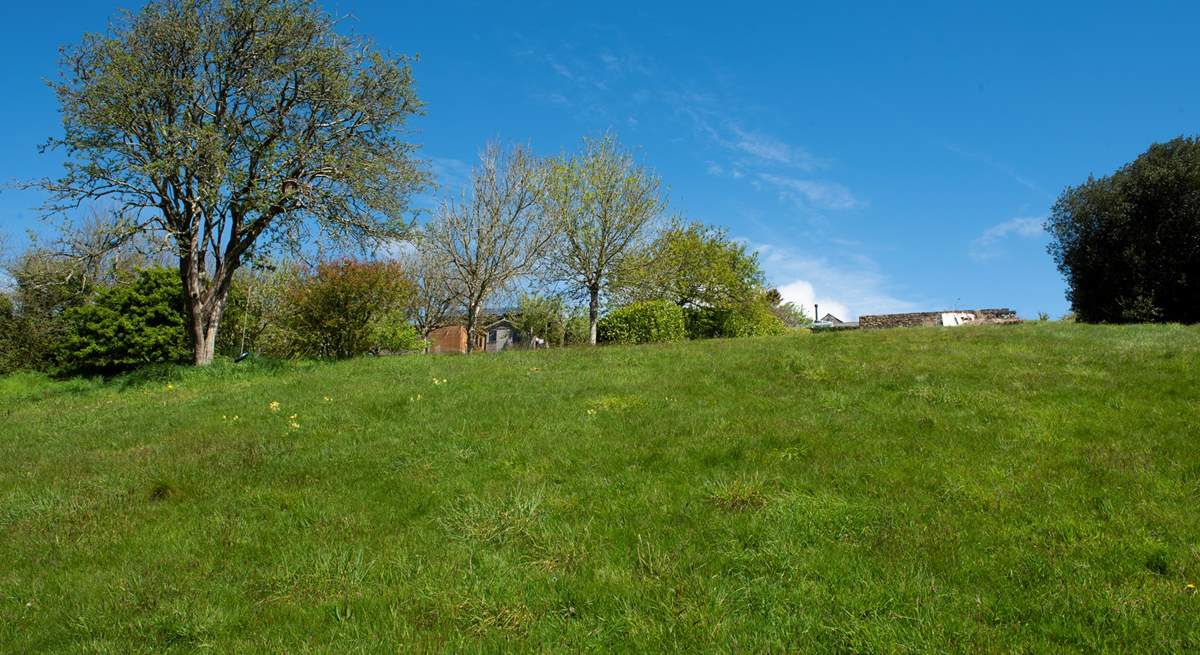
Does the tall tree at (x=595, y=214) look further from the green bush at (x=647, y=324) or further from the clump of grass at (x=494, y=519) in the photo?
the clump of grass at (x=494, y=519)

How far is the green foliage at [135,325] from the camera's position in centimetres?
2116

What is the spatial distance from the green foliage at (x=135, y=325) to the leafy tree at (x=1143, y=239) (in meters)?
33.6

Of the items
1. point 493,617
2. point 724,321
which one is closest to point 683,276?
point 724,321

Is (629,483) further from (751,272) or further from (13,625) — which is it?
(751,272)

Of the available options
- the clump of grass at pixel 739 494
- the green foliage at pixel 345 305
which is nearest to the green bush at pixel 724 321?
the green foliage at pixel 345 305

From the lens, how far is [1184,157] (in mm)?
22969

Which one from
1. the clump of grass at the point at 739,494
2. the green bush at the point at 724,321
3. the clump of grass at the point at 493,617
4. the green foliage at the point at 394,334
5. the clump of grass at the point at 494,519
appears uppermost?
the green bush at the point at 724,321

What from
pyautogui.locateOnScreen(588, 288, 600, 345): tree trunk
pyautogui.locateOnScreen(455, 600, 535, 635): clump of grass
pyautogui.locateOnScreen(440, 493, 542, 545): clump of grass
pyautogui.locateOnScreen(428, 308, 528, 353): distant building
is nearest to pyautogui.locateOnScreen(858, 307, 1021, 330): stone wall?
pyautogui.locateOnScreen(588, 288, 600, 345): tree trunk

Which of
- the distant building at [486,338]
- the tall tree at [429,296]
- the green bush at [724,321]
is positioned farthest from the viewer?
the distant building at [486,338]

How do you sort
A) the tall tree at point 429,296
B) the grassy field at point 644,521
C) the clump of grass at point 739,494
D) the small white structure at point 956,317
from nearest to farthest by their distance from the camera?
the grassy field at point 644,521 → the clump of grass at point 739,494 → the small white structure at point 956,317 → the tall tree at point 429,296

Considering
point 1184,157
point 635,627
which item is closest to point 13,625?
point 635,627

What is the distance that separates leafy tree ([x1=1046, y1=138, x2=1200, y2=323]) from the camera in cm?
2248

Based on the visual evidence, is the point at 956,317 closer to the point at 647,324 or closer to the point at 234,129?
the point at 647,324

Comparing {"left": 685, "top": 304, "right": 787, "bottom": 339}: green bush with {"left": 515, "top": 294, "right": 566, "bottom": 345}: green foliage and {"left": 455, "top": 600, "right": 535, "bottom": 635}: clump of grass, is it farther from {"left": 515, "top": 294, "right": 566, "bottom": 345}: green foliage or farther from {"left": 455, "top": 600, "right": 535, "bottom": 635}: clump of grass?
{"left": 455, "top": 600, "right": 535, "bottom": 635}: clump of grass
